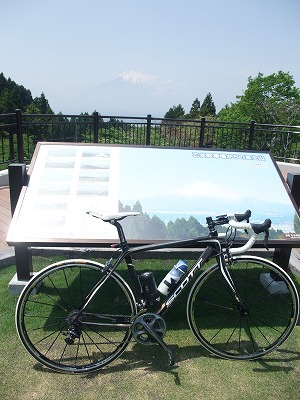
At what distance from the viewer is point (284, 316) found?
12.0ft

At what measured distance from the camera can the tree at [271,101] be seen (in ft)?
107

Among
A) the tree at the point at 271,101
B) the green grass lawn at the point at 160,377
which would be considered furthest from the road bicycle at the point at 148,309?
the tree at the point at 271,101

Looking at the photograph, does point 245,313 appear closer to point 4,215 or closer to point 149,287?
point 149,287

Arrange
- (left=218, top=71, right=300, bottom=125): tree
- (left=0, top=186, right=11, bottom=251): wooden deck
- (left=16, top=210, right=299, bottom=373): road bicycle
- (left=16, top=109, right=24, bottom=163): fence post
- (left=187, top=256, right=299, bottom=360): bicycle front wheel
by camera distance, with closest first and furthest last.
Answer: (left=16, top=210, right=299, bottom=373): road bicycle → (left=187, top=256, right=299, bottom=360): bicycle front wheel → (left=0, top=186, right=11, bottom=251): wooden deck → (left=16, top=109, right=24, bottom=163): fence post → (left=218, top=71, right=300, bottom=125): tree

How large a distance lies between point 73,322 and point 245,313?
1438 millimetres

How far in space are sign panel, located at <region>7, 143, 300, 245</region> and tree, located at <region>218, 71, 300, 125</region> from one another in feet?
101

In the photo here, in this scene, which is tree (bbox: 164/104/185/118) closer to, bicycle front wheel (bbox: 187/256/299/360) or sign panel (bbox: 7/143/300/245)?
sign panel (bbox: 7/143/300/245)

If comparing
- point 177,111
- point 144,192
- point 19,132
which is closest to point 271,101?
point 177,111

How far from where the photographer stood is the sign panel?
3240 millimetres

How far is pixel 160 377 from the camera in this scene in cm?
282

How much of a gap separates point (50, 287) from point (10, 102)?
4480cm

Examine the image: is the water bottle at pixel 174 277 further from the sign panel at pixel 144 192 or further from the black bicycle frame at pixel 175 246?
the sign panel at pixel 144 192

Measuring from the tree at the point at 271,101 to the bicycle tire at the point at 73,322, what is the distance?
31959mm

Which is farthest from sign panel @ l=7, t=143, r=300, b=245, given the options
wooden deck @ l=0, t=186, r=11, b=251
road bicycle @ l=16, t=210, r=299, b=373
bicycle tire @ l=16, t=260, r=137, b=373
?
wooden deck @ l=0, t=186, r=11, b=251
